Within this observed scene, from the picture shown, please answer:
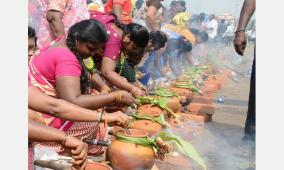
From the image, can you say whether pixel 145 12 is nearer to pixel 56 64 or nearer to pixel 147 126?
pixel 147 126

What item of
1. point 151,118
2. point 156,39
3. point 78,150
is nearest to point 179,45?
point 156,39

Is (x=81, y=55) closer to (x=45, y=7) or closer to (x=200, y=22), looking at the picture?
(x=45, y=7)

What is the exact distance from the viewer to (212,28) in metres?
9.46

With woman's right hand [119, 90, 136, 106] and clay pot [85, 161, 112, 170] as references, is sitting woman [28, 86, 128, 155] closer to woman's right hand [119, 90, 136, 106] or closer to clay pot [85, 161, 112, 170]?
clay pot [85, 161, 112, 170]

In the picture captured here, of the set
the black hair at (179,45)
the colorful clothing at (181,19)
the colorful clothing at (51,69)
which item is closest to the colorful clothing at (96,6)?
the colorful clothing at (51,69)

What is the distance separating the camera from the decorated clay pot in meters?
2.93

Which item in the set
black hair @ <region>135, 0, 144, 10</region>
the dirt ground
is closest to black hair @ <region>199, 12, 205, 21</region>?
the dirt ground

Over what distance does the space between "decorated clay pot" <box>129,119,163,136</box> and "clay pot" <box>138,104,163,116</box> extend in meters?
0.16

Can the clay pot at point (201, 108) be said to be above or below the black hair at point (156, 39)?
below

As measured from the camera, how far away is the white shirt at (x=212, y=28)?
9172 millimetres

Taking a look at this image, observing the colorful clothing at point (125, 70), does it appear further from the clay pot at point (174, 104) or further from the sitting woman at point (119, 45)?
the clay pot at point (174, 104)

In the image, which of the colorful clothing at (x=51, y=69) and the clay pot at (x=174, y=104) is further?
the clay pot at (x=174, y=104)

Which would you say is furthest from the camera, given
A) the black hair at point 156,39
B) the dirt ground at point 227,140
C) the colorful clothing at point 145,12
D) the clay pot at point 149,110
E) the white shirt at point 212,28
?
the white shirt at point 212,28

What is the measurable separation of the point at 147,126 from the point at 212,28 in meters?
6.81
